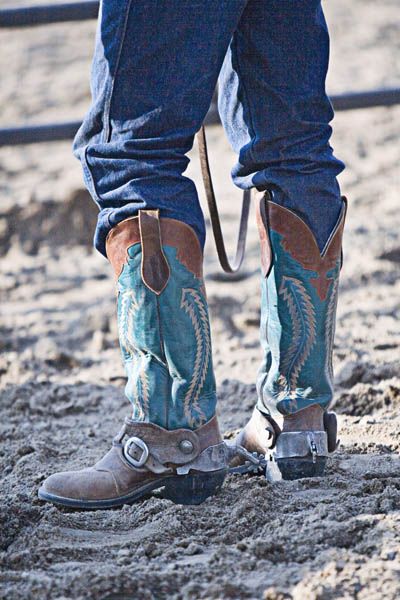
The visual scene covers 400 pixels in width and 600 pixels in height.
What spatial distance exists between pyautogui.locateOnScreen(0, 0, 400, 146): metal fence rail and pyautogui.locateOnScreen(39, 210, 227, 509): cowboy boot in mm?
1676

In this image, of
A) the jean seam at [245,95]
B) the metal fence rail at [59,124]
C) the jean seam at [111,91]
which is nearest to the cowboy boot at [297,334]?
the jean seam at [245,95]

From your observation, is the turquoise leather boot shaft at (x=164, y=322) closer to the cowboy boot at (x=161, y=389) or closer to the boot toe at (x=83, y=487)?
the cowboy boot at (x=161, y=389)

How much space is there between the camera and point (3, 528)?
153cm

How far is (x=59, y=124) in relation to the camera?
321 cm

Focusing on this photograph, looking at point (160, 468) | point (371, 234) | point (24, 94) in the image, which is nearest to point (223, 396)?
point (160, 468)

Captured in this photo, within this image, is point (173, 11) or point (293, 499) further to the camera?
point (293, 499)

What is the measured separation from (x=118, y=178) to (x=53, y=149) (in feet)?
13.3

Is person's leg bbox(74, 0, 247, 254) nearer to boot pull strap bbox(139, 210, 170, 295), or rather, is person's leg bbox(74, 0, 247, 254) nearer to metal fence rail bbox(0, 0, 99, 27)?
boot pull strap bbox(139, 210, 170, 295)

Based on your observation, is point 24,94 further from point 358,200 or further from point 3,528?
point 3,528

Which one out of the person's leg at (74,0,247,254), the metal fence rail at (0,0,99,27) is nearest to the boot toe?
the person's leg at (74,0,247,254)

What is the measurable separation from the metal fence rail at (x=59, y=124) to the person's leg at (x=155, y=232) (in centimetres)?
164

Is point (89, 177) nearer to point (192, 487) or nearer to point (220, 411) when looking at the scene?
point (192, 487)

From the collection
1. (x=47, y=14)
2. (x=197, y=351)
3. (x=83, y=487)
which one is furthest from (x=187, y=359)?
(x=47, y=14)

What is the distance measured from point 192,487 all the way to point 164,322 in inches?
12.1
